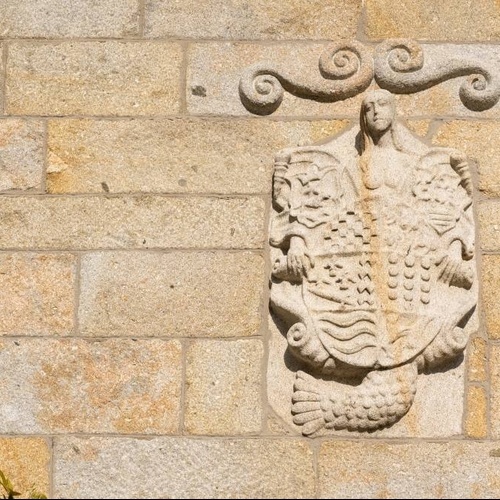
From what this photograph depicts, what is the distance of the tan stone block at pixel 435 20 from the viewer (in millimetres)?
4812

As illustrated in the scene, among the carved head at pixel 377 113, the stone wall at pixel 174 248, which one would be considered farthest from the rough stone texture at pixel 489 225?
the carved head at pixel 377 113

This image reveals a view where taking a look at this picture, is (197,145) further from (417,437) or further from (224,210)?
(417,437)

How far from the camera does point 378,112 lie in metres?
4.62

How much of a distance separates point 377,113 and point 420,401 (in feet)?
3.16

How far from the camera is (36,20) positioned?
4883mm

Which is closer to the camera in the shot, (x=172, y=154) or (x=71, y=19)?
(x=172, y=154)

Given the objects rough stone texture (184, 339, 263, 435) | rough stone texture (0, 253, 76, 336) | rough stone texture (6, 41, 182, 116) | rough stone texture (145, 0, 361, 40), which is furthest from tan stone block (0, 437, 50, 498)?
rough stone texture (145, 0, 361, 40)

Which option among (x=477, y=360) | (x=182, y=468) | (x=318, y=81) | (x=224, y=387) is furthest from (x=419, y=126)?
(x=182, y=468)

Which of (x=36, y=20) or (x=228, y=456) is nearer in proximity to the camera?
(x=228, y=456)

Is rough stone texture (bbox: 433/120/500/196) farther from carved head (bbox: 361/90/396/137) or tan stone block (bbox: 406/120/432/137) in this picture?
carved head (bbox: 361/90/396/137)

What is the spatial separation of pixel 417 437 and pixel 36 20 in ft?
6.43

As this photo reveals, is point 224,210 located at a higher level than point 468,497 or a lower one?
higher

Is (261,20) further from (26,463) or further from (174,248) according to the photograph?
(26,463)

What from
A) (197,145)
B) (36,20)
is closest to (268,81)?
(197,145)
